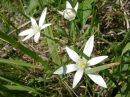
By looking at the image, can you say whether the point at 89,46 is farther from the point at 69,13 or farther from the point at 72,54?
the point at 69,13

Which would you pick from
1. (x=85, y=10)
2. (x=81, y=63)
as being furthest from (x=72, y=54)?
(x=85, y=10)

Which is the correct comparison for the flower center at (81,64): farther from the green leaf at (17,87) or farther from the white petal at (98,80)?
the green leaf at (17,87)

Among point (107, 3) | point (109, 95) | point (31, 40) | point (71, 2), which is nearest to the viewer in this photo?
point (109, 95)

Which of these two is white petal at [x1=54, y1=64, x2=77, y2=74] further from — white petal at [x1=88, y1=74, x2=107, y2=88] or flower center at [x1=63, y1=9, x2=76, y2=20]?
flower center at [x1=63, y1=9, x2=76, y2=20]

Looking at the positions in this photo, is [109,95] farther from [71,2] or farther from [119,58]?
[71,2]

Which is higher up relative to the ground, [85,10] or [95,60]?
[85,10]

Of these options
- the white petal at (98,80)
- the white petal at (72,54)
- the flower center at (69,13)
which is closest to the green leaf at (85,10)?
the flower center at (69,13)

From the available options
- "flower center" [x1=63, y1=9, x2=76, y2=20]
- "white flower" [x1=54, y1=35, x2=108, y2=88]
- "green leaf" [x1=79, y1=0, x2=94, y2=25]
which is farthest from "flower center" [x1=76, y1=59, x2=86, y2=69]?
"green leaf" [x1=79, y1=0, x2=94, y2=25]

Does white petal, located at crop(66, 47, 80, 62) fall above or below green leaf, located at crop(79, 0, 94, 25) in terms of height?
below

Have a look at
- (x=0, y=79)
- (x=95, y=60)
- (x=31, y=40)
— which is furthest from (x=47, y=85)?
(x=95, y=60)

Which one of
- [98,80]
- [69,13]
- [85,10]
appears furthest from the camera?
[85,10]

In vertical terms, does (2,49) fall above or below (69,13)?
below
